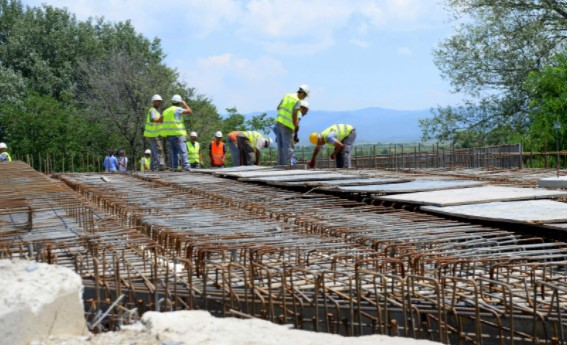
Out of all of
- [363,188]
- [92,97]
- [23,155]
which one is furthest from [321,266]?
[92,97]

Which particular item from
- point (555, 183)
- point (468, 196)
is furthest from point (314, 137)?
point (468, 196)

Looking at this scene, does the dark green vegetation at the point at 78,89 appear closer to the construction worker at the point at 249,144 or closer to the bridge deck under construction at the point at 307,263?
the construction worker at the point at 249,144

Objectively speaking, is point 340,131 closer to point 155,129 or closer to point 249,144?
point 249,144

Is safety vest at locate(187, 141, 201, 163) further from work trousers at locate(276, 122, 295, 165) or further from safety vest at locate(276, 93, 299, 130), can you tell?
safety vest at locate(276, 93, 299, 130)

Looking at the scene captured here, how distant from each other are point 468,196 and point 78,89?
29739 millimetres

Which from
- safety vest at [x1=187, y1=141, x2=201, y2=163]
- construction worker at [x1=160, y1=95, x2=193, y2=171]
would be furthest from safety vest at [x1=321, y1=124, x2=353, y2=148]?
safety vest at [x1=187, y1=141, x2=201, y2=163]

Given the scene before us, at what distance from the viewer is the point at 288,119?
13977 millimetres

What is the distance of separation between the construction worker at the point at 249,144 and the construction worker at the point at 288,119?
2524 mm

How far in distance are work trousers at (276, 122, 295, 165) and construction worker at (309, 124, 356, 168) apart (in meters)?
0.87

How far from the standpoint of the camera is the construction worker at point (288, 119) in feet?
45.4

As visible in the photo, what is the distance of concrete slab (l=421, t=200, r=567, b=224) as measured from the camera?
577 cm

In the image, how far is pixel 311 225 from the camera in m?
6.23

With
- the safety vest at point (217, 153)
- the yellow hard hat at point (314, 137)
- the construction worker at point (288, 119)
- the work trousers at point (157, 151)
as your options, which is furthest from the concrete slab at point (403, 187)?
the safety vest at point (217, 153)

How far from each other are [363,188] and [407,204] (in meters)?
0.99
